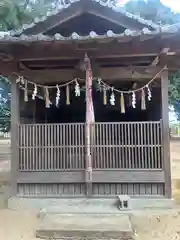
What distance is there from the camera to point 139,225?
5.28 meters

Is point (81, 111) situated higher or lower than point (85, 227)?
Answer: higher

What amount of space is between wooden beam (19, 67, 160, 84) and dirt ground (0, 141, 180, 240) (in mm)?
2815

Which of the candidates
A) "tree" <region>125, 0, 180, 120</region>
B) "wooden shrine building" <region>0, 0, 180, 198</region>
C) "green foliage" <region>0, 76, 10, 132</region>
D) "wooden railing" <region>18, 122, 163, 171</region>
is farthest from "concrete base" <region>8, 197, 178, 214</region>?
"green foliage" <region>0, 76, 10, 132</region>

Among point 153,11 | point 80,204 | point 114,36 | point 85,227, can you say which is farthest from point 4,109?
point 85,227

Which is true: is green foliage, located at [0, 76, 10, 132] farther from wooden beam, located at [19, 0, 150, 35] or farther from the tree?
wooden beam, located at [19, 0, 150, 35]

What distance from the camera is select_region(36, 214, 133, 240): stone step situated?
185 inches

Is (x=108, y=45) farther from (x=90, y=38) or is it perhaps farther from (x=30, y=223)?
(x=30, y=223)

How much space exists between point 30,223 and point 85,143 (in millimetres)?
1924

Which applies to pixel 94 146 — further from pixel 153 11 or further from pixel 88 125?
pixel 153 11

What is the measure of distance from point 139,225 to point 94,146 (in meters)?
1.87

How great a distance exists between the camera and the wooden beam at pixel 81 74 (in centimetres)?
661

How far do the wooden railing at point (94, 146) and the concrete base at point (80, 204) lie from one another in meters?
0.65

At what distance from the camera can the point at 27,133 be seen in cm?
659

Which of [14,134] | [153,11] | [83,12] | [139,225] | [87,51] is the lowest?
[139,225]
